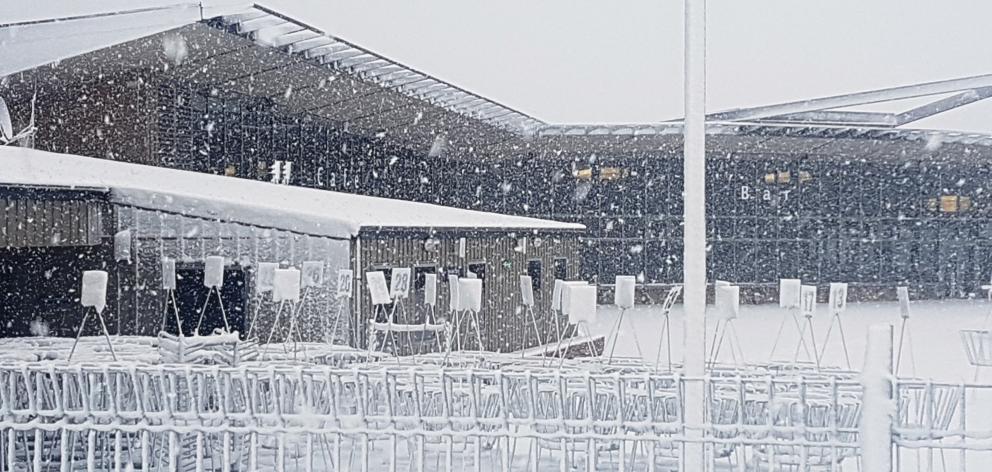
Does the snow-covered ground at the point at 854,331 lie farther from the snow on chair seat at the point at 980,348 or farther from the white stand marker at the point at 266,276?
the white stand marker at the point at 266,276

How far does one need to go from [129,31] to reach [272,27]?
7.02 feet

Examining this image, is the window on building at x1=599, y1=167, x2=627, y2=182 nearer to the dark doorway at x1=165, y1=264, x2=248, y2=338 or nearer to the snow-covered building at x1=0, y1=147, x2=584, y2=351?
the dark doorway at x1=165, y1=264, x2=248, y2=338

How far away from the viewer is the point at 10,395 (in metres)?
6.42

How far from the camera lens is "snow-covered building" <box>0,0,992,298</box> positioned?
1830cm

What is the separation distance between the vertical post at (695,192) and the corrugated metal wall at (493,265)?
761cm

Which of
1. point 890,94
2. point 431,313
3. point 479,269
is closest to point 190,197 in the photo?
point 431,313

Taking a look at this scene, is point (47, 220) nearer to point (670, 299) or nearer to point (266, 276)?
point (266, 276)

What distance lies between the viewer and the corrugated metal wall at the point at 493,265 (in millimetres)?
14789

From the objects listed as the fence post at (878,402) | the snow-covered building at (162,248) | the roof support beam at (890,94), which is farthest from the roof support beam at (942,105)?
the fence post at (878,402)

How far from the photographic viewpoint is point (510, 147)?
32.4m

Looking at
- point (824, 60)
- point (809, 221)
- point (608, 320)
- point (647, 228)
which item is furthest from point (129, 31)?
point (824, 60)

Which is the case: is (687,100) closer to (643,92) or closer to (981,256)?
(981,256)

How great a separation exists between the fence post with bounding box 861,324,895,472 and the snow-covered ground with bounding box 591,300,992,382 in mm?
9916

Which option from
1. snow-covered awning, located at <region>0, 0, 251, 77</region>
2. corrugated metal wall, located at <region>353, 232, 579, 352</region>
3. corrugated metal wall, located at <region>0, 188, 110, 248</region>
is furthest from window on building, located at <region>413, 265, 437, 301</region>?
snow-covered awning, located at <region>0, 0, 251, 77</region>
